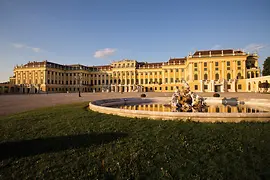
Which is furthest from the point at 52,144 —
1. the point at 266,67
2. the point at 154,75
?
the point at 154,75

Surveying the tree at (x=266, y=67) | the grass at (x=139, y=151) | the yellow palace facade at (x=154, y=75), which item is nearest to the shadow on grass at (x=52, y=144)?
the grass at (x=139, y=151)

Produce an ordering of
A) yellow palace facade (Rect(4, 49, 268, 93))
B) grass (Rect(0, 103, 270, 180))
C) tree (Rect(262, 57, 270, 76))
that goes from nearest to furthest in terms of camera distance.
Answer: grass (Rect(0, 103, 270, 180)) → tree (Rect(262, 57, 270, 76)) → yellow palace facade (Rect(4, 49, 268, 93))

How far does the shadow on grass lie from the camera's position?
206 inches

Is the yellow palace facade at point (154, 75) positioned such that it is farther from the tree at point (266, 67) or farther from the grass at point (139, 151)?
the grass at point (139, 151)

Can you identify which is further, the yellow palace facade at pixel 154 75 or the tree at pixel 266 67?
the yellow palace facade at pixel 154 75

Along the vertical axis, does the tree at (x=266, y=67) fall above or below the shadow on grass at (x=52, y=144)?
above

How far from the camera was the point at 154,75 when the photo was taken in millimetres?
79125

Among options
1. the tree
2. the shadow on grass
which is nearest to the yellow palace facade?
the tree

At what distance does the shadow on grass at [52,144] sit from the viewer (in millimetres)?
5242

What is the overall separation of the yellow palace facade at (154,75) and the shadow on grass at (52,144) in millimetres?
46816

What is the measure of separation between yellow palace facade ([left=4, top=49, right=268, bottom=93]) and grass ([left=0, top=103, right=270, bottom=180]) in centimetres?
4684

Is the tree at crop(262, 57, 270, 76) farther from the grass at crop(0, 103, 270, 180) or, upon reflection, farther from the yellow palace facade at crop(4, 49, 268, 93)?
the grass at crop(0, 103, 270, 180)

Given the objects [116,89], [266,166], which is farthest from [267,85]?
[116,89]

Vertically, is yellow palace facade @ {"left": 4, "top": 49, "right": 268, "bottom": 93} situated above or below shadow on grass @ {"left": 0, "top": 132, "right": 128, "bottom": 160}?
above
